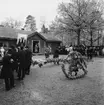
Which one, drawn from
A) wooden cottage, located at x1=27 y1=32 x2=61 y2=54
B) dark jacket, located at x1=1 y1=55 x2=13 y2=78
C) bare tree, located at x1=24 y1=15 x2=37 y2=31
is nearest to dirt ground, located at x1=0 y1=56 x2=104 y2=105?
dark jacket, located at x1=1 y1=55 x2=13 y2=78

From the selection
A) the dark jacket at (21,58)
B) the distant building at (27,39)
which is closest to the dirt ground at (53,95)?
the dark jacket at (21,58)

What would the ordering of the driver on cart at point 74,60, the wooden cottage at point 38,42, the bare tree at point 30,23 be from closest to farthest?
the driver on cart at point 74,60, the wooden cottage at point 38,42, the bare tree at point 30,23

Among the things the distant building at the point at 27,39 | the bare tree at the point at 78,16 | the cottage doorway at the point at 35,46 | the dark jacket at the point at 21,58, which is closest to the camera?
the dark jacket at the point at 21,58

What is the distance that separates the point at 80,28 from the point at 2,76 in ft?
85.6

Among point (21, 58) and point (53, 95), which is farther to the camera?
point (21, 58)

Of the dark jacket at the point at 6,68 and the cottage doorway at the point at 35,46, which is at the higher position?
the cottage doorway at the point at 35,46

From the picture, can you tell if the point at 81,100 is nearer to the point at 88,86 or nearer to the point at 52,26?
the point at 88,86

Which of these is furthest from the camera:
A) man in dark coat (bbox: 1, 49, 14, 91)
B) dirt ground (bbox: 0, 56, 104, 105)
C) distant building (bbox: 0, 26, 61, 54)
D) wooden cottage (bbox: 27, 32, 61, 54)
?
wooden cottage (bbox: 27, 32, 61, 54)

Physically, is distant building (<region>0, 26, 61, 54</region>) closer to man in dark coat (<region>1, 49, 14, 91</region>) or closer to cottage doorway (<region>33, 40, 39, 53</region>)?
cottage doorway (<region>33, 40, 39, 53</region>)

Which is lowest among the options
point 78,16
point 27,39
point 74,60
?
point 74,60

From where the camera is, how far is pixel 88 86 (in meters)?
7.20

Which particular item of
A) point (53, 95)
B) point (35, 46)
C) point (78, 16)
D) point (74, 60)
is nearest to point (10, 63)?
point (53, 95)

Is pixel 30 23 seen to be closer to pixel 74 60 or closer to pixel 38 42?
pixel 38 42

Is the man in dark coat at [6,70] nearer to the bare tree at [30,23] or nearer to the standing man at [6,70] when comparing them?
the standing man at [6,70]
